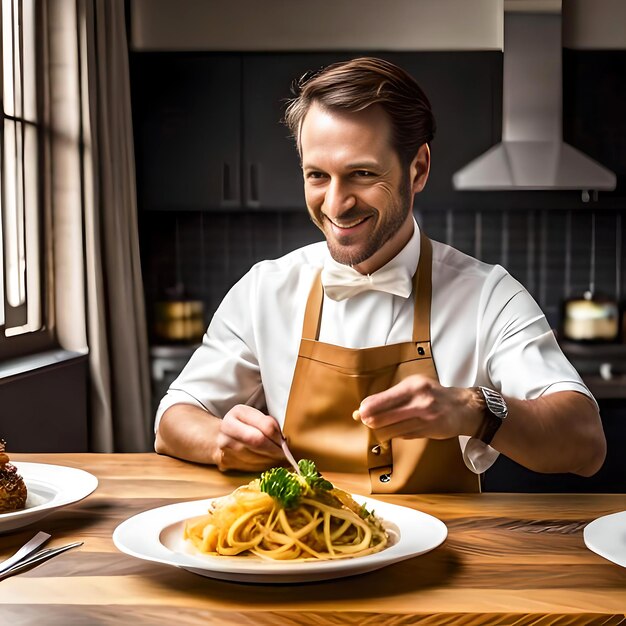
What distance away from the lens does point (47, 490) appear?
1.29 m

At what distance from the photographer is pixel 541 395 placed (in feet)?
5.29

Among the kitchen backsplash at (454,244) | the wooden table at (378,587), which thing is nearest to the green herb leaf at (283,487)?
the wooden table at (378,587)

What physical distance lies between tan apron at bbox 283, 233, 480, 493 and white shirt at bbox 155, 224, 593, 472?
0.21ft

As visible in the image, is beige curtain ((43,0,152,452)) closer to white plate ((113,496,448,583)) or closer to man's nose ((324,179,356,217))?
man's nose ((324,179,356,217))

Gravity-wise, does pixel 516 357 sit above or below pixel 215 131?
below

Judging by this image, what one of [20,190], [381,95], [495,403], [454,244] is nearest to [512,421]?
[495,403]

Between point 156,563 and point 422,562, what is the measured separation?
312mm

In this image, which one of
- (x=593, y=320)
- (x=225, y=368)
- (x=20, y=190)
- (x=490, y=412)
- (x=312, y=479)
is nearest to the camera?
(x=312, y=479)

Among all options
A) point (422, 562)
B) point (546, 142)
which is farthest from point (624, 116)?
point (422, 562)

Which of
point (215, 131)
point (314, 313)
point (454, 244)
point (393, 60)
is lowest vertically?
point (314, 313)

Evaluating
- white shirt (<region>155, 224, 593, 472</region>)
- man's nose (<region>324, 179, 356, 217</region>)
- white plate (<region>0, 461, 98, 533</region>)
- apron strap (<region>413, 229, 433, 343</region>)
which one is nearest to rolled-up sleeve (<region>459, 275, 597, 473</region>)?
white shirt (<region>155, 224, 593, 472</region>)

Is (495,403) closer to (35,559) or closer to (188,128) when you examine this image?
(35,559)

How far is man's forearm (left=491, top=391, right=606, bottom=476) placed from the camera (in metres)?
1.45

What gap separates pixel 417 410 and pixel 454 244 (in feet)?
10.7
